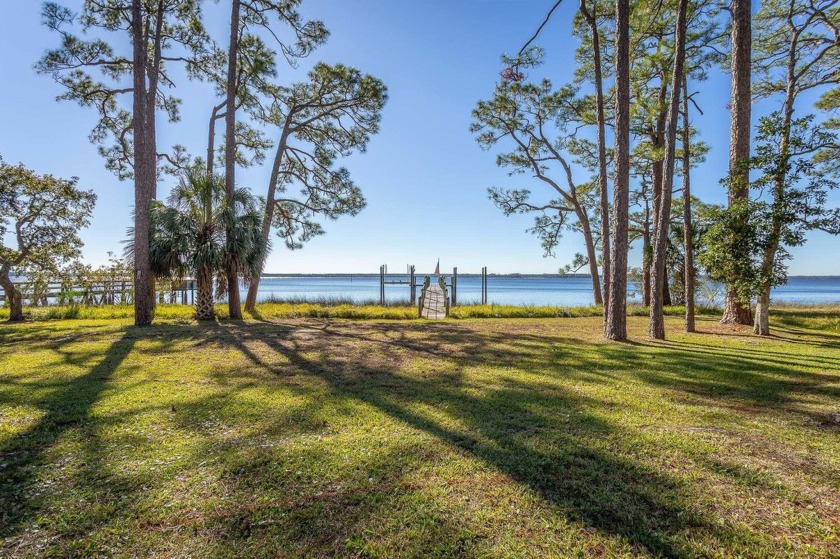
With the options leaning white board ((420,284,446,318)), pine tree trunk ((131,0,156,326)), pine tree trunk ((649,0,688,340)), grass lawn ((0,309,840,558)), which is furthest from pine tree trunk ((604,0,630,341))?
pine tree trunk ((131,0,156,326))

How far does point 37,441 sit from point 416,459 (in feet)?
8.17

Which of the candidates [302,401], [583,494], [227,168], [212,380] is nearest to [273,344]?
[212,380]

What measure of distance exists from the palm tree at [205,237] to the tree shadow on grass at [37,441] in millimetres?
5083

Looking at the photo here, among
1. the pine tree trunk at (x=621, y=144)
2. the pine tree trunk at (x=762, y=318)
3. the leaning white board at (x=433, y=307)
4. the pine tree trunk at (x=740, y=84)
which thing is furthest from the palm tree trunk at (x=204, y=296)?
the pine tree trunk at (x=762, y=318)

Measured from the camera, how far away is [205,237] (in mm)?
9320

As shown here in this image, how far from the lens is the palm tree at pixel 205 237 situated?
29.3 feet

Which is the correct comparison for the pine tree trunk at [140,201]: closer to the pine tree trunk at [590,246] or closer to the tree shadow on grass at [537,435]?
the tree shadow on grass at [537,435]

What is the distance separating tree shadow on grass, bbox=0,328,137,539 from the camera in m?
1.76

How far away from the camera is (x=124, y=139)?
12555 mm

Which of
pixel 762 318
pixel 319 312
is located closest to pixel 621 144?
pixel 762 318

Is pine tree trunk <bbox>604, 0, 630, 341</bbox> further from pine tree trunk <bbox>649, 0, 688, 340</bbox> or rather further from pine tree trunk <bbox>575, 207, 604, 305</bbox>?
pine tree trunk <bbox>575, 207, 604, 305</bbox>

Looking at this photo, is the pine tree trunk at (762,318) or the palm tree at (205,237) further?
the palm tree at (205,237)

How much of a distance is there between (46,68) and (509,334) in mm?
13362

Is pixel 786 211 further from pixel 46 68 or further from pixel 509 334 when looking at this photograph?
pixel 46 68
